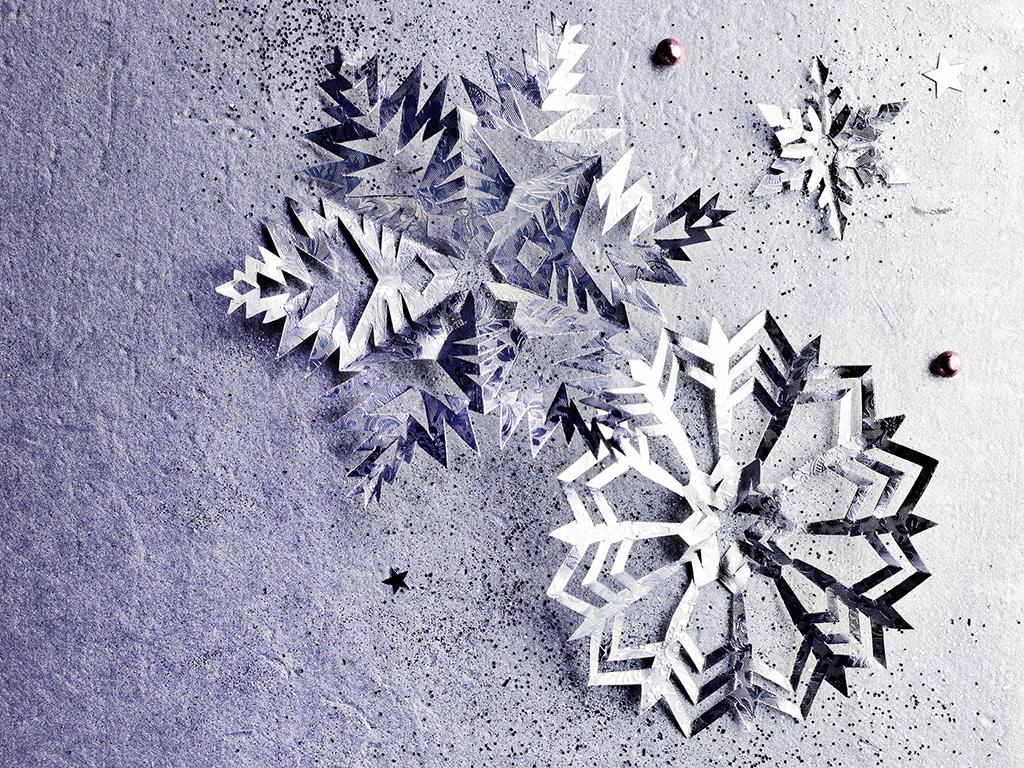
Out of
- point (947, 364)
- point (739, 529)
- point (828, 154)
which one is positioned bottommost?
point (739, 529)

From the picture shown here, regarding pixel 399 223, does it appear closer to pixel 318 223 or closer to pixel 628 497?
pixel 318 223

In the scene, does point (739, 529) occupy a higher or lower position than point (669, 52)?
lower

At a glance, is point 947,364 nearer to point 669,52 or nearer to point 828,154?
point 828,154

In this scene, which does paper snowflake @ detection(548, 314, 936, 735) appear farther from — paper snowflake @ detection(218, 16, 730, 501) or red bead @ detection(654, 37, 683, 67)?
red bead @ detection(654, 37, 683, 67)

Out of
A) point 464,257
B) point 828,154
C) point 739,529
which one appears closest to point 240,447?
point 464,257

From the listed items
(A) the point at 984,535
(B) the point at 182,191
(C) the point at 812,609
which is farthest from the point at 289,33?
(A) the point at 984,535
